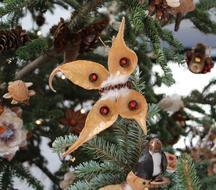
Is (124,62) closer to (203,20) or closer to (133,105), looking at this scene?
(133,105)

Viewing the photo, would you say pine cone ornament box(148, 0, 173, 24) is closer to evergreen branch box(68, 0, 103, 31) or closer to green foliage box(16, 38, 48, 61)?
evergreen branch box(68, 0, 103, 31)

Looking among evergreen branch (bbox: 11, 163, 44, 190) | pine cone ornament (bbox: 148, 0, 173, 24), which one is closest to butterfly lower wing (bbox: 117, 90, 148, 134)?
pine cone ornament (bbox: 148, 0, 173, 24)

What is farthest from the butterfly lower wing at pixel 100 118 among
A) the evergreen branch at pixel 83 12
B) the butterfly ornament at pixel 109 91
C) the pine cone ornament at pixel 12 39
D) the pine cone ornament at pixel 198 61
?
the pine cone ornament at pixel 198 61

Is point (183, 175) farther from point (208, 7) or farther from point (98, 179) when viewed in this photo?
point (208, 7)

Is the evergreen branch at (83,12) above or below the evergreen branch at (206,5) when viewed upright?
below

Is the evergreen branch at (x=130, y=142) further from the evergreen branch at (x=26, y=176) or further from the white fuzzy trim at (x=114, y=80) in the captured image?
the evergreen branch at (x=26, y=176)
